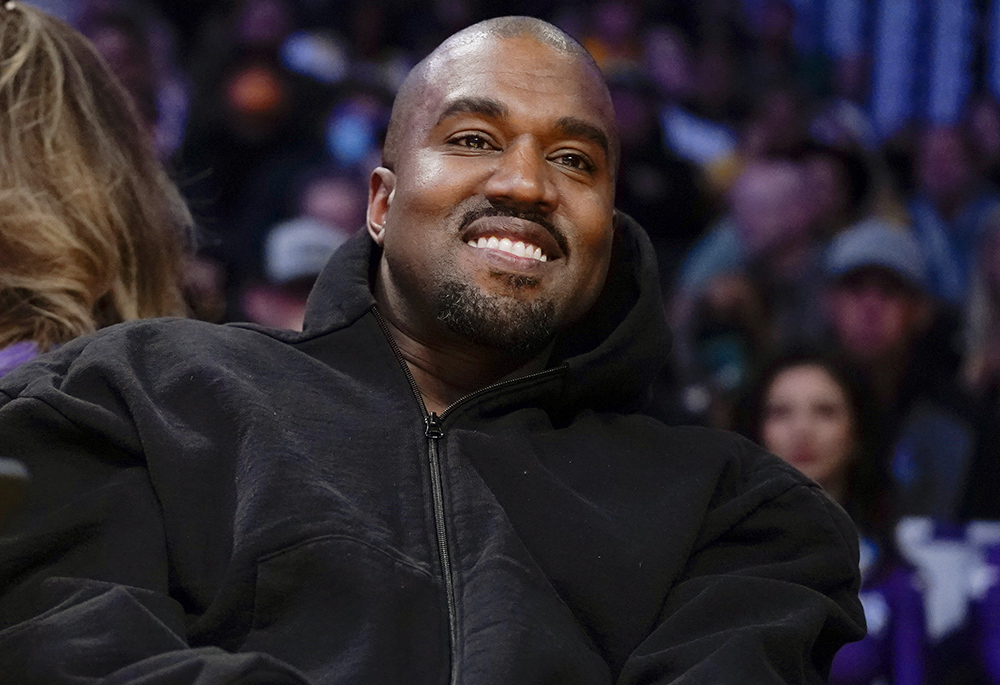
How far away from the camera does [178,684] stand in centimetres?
147

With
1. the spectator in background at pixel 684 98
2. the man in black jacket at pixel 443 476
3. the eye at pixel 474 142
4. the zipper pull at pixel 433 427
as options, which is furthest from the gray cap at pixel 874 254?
the zipper pull at pixel 433 427

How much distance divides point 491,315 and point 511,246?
105 mm

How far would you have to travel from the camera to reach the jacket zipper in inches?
67.4

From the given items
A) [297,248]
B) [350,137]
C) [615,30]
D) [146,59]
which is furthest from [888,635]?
[146,59]

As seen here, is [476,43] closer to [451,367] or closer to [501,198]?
[501,198]

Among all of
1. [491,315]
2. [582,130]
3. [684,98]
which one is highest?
[582,130]

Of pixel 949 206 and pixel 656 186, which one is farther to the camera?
pixel 949 206

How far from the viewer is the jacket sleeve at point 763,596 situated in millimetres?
1700

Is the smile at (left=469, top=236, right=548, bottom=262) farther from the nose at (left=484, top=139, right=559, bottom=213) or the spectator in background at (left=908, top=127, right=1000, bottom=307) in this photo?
the spectator in background at (left=908, top=127, right=1000, bottom=307)

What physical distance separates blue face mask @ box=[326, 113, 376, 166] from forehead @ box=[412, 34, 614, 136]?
267cm

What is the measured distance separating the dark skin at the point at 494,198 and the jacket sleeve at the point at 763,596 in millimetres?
414

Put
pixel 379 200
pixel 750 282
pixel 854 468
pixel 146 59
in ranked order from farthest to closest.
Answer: pixel 146 59, pixel 750 282, pixel 854 468, pixel 379 200

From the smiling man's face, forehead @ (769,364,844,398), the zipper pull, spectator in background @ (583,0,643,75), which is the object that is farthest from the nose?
spectator in background @ (583,0,643,75)

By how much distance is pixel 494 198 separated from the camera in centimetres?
207
